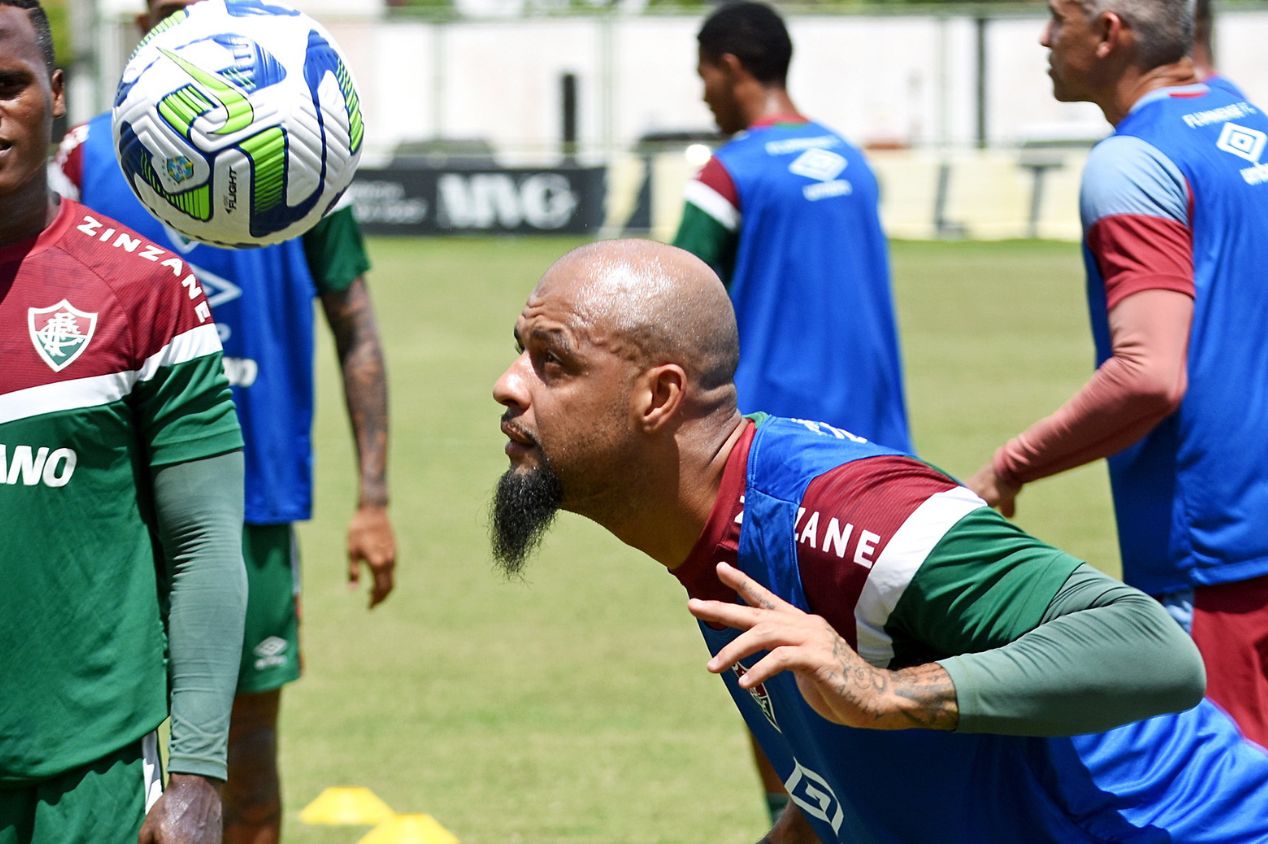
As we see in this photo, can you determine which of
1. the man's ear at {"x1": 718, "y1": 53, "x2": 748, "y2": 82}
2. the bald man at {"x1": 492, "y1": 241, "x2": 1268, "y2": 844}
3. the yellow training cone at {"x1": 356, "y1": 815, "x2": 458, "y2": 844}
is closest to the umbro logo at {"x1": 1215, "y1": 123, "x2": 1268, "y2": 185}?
the bald man at {"x1": 492, "y1": 241, "x2": 1268, "y2": 844}

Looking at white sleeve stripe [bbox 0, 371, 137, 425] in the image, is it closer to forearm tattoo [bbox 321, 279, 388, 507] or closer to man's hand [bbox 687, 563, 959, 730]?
man's hand [bbox 687, 563, 959, 730]

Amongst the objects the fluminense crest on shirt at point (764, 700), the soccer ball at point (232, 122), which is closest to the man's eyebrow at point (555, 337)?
the fluminense crest on shirt at point (764, 700)

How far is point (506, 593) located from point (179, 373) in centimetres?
578

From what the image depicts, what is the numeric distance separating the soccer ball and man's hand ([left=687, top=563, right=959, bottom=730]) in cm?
188

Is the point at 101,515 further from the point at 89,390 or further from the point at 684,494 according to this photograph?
the point at 684,494

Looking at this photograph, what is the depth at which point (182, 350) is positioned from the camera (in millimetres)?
3262

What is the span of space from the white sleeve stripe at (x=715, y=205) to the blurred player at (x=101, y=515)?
2910 mm

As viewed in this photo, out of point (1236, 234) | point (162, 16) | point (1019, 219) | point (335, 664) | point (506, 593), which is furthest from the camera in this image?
point (1019, 219)

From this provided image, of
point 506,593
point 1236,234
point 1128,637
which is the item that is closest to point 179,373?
point 1128,637

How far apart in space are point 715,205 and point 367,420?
1.50 m

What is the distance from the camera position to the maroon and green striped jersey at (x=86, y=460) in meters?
3.14

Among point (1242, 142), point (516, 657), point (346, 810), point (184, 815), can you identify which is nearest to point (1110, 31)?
point (1242, 142)

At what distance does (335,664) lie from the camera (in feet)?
25.4

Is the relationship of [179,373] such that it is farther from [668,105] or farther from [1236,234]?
[668,105]
